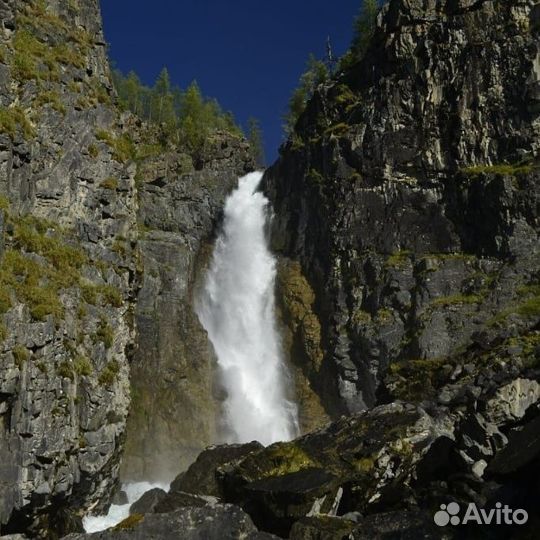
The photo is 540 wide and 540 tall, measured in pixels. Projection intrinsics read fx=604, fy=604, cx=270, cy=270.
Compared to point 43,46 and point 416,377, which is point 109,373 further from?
point 43,46

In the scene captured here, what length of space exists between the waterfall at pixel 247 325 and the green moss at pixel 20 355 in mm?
19664

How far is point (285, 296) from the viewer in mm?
46531

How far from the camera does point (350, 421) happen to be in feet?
76.6

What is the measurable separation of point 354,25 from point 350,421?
48.3 meters

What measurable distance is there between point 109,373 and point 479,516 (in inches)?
740

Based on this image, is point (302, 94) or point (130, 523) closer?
point (130, 523)

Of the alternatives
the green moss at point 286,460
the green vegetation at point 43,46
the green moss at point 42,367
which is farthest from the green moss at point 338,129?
the green moss at point 42,367

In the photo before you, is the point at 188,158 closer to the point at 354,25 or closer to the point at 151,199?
the point at 151,199

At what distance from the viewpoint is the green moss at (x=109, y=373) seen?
27555mm

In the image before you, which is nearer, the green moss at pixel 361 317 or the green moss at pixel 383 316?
the green moss at pixel 383 316

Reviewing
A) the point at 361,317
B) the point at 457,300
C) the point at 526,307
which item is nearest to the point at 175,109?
the point at 361,317

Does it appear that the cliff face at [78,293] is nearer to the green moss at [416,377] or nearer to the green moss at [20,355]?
the green moss at [20,355]

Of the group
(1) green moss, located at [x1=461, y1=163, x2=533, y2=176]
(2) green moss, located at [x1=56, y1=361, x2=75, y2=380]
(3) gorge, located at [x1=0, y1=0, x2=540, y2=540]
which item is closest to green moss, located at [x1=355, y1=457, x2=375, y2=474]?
(3) gorge, located at [x1=0, y1=0, x2=540, y2=540]

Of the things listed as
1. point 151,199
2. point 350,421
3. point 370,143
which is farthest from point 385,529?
point 151,199
